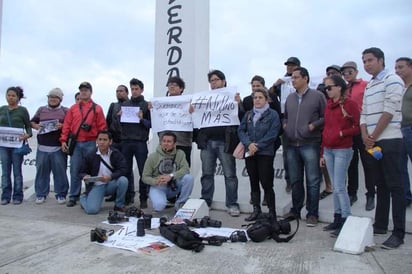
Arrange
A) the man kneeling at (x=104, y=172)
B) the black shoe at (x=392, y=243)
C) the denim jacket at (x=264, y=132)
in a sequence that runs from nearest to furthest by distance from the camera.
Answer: the black shoe at (x=392, y=243), the denim jacket at (x=264, y=132), the man kneeling at (x=104, y=172)

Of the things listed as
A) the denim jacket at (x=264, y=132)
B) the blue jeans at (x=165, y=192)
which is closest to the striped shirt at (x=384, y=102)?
the denim jacket at (x=264, y=132)

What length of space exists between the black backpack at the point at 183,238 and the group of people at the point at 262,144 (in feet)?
4.76

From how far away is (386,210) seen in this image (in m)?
4.47

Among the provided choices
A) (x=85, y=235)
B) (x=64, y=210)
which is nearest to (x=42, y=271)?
(x=85, y=235)

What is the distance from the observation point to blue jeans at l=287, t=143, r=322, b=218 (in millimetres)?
5035

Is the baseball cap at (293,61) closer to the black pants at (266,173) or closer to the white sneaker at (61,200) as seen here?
the black pants at (266,173)

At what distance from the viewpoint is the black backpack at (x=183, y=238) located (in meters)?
3.84

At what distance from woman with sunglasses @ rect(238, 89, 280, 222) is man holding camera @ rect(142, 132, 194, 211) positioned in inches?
40.1

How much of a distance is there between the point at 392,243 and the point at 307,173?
1370 mm

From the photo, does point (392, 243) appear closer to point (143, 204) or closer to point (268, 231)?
point (268, 231)

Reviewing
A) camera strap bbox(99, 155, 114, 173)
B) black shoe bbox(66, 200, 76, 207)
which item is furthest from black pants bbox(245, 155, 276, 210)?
black shoe bbox(66, 200, 76, 207)

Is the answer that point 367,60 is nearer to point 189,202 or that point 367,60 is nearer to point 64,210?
point 189,202

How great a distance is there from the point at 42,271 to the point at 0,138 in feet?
13.2

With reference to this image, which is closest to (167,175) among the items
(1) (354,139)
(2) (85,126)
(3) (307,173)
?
(2) (85,126)
